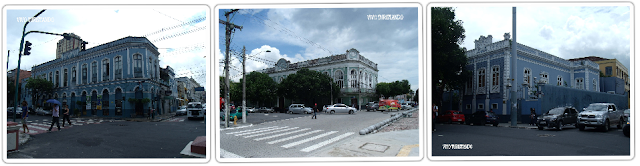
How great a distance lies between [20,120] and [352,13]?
4761 mm

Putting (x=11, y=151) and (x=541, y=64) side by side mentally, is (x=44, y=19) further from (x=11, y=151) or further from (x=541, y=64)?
(x=541, y=64)

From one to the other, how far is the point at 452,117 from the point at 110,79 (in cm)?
516

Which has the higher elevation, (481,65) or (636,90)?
(481,65)

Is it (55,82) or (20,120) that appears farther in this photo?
(55,82)

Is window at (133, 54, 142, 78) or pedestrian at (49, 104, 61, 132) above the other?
window at (133, 54, 142, 78)

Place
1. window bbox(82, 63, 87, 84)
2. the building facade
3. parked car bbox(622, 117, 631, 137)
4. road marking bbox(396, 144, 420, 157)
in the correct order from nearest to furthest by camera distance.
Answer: road marking bbox(396, 144, 420, 157)
the building facade
parked car bbox(622, 117, 631, 137)
window bbox(82, 63, 87, 84)

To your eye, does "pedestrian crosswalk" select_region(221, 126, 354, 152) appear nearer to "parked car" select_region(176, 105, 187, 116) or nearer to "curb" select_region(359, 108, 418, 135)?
"curb" select_region(359, 108, 418, 135)

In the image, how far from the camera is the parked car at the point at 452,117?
410 centimetres

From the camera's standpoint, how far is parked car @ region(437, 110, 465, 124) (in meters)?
4.10

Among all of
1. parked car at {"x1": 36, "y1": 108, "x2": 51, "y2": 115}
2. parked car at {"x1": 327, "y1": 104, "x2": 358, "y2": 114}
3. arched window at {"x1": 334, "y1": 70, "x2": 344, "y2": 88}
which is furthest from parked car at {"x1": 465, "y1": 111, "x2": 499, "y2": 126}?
parked car at {"x1": 36, "y1": 108, "x2": 51, "y2": 115}

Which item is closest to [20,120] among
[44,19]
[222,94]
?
[44,19]

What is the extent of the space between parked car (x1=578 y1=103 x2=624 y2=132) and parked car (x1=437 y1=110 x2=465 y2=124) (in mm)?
2054

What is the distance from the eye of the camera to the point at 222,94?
4254 mm

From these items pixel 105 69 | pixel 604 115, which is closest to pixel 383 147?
pixel 604 115
